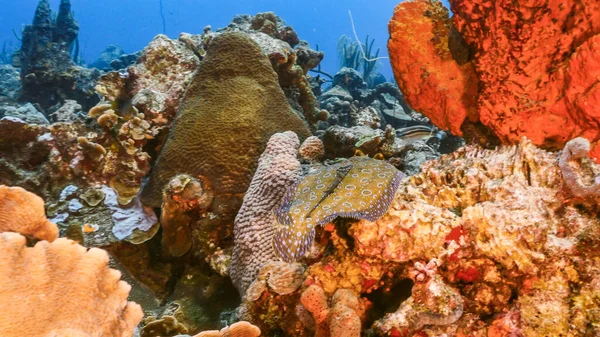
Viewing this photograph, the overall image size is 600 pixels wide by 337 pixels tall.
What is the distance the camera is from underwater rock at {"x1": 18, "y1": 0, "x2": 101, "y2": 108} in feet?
35.7

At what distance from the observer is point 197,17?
5492 inches

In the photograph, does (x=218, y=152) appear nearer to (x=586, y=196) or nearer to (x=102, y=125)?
(x=102, y=125)

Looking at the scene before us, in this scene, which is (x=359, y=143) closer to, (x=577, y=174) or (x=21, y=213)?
(x=577, y=174)

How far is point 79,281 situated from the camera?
6.00 ft

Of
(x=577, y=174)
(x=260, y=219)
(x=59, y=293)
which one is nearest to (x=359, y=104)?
(x=260, y=219)

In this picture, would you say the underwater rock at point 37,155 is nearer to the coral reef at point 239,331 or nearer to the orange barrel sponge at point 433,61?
the coral reef at point 239,331

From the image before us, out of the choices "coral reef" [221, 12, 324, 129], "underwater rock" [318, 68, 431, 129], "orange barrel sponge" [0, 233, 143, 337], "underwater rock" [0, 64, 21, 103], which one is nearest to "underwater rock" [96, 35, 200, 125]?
"coral reef" [221, 12, 324, 129]

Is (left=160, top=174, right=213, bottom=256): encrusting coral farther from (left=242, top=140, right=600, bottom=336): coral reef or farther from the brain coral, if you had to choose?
(left=242, top=140, right=600, bottom=336): coral reef

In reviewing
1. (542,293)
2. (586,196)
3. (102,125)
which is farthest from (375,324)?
(102,125)

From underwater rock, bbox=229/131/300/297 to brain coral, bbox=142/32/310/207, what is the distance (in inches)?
30.0

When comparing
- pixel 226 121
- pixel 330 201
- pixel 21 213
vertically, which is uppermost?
pixel 226 121

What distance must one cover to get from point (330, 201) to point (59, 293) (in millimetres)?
1748

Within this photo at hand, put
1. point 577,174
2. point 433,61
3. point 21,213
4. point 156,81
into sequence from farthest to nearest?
point 156,81 → point 433,61 → point 577,174 → point 21,213

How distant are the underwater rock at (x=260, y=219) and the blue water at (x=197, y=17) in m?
103
